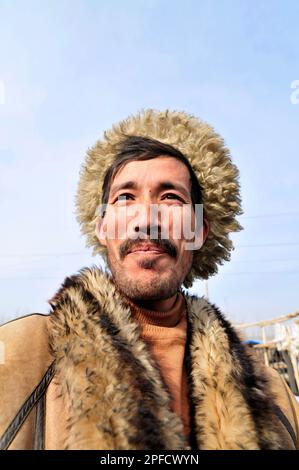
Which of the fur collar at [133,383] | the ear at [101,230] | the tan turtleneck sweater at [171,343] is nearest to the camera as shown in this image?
the fur collar at [133,383]

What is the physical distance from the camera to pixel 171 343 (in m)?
1.62

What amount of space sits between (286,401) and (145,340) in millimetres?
848

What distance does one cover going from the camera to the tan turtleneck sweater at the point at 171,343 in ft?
4.71

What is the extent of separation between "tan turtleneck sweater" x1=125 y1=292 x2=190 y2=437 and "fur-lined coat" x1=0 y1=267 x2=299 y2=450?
0.12 feet

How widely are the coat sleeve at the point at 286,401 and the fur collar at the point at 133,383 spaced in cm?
32

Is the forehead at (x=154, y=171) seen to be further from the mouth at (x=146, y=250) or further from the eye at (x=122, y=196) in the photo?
the mouth at (x=146, y=250)

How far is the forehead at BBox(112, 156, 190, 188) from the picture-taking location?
1826 millimetres

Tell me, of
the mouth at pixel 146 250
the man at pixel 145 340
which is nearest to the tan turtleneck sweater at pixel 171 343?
the man at pixel 145 340

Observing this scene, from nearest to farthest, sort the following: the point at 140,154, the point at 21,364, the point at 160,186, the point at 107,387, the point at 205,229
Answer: the point at 107,387, the point at 21,364, the point at 160,186, the point at 140,154, the point at 205,229

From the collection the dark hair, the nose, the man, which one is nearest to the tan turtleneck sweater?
the man

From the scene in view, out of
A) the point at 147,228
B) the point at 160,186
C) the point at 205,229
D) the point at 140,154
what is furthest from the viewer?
the point at 205,229

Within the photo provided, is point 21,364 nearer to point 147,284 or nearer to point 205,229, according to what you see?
point 147,284

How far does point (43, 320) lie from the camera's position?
147cm

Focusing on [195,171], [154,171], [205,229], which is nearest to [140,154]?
[154,171]
